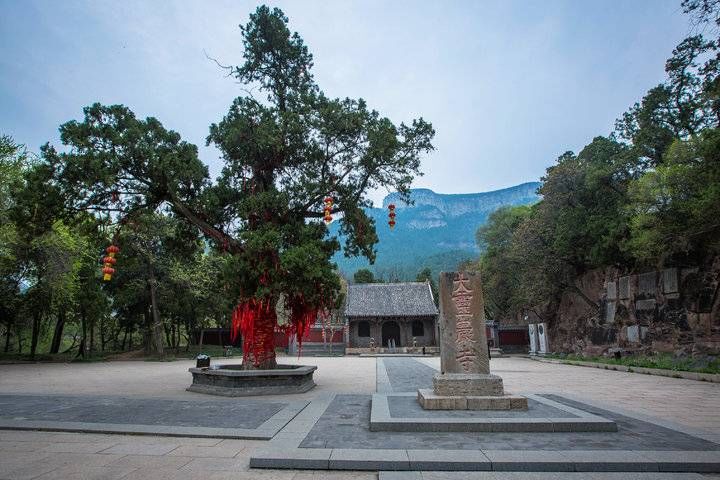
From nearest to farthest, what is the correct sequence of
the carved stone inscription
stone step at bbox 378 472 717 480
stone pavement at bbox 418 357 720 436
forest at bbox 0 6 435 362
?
stone step at bbox 378 472 717 480 < stone pavement at bbox 418 357 720 436 < the carved stone inscription < forest at bbox 0 6 435 362

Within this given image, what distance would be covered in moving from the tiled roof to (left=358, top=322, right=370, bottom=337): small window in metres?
1.38

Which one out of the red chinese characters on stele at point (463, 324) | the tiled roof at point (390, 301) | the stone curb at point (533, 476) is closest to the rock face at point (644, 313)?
the tiled roof at point (390, 301)

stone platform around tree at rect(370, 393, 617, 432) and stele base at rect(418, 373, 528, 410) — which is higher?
stele base at rect(418, 373, 528, 410)

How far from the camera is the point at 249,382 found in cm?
1018

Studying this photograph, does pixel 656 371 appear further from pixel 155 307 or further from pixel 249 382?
pixel 155 307

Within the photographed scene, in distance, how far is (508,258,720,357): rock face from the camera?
16.8 m

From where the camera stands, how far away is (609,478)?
420cm

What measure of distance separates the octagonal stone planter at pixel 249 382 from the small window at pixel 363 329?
80.7 ft

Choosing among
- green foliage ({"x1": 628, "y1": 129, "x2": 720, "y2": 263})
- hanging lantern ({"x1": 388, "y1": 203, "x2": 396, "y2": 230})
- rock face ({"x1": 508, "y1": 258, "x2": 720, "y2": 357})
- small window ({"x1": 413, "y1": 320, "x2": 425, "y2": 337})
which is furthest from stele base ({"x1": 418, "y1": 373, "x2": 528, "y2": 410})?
small window ({"x1": 413, "y1": 320, "x2": 425, "y2": 337})

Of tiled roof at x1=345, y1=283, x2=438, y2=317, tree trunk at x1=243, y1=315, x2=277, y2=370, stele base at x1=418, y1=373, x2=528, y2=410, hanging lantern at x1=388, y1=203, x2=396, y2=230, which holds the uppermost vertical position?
hanging lantern at x1=388, y1=203, x2=396, y2=230

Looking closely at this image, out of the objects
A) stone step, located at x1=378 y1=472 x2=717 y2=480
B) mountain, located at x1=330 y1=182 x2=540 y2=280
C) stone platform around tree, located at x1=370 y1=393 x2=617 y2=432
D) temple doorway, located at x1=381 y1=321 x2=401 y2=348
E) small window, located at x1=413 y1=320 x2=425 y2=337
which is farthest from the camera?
mountain, located at x1=330 y1=182 x2=540 y2=280

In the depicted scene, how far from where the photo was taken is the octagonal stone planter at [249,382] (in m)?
10.0

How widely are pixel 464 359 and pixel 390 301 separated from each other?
2813cm

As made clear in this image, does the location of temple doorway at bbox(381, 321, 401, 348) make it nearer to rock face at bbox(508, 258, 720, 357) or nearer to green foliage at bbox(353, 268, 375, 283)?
rock face at bbox(508, 258, 720, 357)
